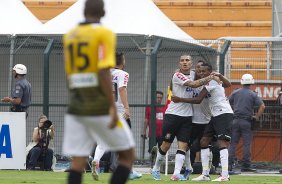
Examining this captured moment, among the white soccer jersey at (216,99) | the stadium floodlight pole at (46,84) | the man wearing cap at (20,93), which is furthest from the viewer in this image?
the stadium floodlight pole at (46,84)

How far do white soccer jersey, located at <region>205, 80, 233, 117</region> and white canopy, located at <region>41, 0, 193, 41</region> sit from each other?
294 inches

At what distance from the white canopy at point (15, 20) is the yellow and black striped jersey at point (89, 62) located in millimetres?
15191

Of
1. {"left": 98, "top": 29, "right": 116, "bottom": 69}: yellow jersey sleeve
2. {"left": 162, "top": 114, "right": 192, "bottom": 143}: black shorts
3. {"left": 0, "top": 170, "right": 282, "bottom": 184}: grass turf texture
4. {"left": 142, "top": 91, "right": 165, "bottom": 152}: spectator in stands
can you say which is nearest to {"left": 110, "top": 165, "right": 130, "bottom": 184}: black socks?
{"left": 98, "top": 29, "right": 116, "bottom": 69}: yellow jersey sleeve

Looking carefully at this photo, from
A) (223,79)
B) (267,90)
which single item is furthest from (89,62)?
(267,90)

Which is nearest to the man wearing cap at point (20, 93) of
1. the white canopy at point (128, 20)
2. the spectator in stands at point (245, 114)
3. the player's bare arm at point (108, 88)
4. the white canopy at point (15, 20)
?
the white canopy at point (128, 20)

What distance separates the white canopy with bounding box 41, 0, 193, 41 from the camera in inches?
949

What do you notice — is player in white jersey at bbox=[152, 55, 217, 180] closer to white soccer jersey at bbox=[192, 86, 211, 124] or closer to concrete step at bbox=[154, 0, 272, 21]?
white soccer jersey at bbox=[192, 86, 211, 124]

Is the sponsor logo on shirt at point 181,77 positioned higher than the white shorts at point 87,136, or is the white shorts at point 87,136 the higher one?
the sponsor logo on shirt at point 181,77

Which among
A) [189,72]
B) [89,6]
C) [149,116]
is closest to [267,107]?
[149,116]

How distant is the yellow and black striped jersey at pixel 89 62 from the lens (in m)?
9.05

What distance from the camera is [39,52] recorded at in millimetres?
23422

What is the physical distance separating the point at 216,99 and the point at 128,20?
341 inches

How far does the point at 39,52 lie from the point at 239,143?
486cm

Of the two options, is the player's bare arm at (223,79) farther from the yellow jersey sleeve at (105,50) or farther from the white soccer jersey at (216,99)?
the yellow jersey sleeve at (105,50)
